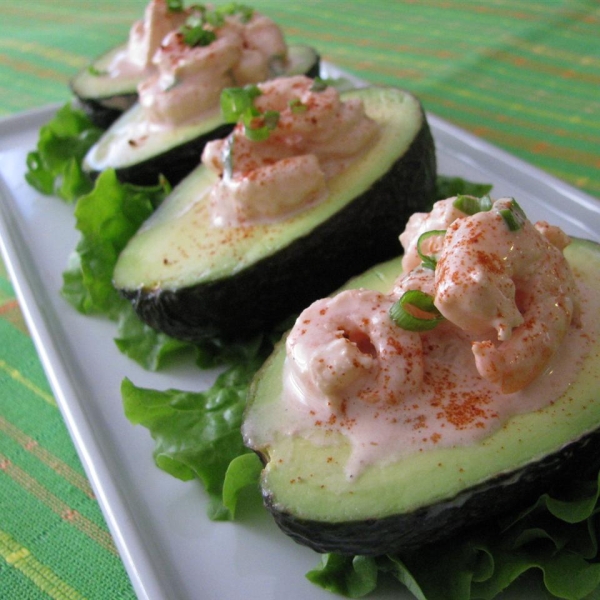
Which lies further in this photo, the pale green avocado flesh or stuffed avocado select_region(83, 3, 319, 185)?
stuffed avocado select_region(83, 3, 319, 185)

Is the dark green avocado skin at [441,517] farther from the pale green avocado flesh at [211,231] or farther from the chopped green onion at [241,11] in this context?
the chopped green onion at [241,11]

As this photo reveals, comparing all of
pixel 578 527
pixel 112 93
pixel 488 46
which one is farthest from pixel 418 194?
pixel 488 46

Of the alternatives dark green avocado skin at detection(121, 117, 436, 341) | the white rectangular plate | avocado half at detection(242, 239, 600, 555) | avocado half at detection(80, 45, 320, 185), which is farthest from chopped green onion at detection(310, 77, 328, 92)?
avocado half at detection(242, 239, 600, 555)

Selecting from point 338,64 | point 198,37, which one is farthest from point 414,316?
point 338,64

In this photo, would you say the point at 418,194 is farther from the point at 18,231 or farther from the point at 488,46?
the point at 488,46

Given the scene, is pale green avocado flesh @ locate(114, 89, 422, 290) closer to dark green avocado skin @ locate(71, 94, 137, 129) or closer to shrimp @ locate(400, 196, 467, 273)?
shrimp @ locate(400, 196, 467, 273)

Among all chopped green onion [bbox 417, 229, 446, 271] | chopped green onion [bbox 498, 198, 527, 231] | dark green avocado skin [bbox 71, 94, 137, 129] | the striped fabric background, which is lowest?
the striped fabric background

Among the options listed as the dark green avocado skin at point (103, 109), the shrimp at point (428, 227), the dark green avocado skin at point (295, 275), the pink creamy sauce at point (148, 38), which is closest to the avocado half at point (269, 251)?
the dark green avocado skin at point (295, 275)
